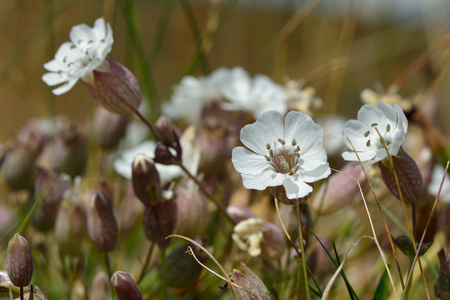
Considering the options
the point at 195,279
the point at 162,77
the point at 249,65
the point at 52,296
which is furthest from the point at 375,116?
the point at 162,77

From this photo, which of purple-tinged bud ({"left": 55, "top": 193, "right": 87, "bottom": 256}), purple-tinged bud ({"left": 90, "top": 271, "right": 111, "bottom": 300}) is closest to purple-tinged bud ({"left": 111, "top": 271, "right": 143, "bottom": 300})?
purple-tinged bud ({"left": 90, "top": 271, "right": 111, "bottom": 300})

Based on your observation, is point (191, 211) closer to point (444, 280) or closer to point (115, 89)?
point (115, 89)

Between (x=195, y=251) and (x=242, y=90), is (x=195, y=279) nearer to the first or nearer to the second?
(x=195, y=251)

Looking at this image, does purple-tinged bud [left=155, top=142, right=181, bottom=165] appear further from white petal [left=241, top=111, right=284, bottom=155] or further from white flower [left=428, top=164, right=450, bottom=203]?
white flower [left=428, top=164, right=450, bottom=203]

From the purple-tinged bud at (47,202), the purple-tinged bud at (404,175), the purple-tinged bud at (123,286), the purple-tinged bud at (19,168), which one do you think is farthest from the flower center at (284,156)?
the purple-tinged bud at (19,168)

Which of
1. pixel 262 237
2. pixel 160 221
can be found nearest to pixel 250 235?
pixel 262 237
